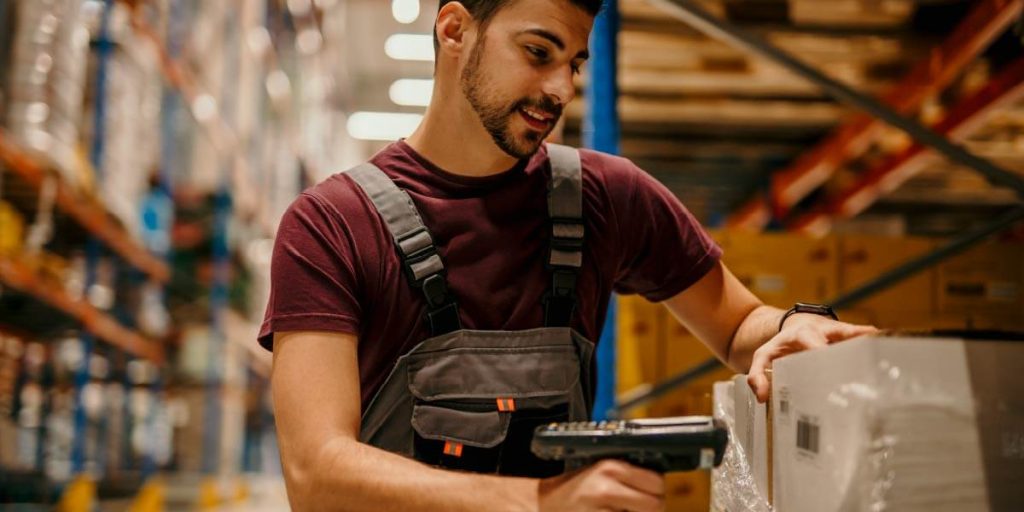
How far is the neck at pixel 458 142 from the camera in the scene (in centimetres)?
202

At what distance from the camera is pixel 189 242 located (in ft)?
28.6

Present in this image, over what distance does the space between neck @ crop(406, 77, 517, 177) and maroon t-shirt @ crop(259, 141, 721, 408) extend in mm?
31

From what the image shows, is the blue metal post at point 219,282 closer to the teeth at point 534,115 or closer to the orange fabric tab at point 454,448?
the teeth at point 534,115

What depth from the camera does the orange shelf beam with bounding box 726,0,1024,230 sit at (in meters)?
4.20

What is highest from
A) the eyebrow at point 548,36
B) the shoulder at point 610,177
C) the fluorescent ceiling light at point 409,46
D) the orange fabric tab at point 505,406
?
the fluorescent ceiling light at point 409,46

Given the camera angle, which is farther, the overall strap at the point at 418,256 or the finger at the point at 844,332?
the overall strap at the point at 418,256

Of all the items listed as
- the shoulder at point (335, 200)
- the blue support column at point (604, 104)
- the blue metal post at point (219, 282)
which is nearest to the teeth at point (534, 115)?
the shoulder at point (335, 200)

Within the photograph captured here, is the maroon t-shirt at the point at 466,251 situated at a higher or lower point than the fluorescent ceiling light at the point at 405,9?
lower

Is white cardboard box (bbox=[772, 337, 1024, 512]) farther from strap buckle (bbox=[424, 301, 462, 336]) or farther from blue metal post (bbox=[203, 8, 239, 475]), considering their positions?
blue metal post (bbox=[203, 8, 239, 475])

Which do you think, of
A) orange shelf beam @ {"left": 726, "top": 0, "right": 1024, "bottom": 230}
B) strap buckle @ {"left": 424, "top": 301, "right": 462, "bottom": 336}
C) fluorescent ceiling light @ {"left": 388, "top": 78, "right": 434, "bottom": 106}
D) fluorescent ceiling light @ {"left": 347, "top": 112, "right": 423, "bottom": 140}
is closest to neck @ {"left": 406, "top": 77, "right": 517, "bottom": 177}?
strap buckle @ {"left": 424, "top": 301, "right": 462, "bottom": 336}

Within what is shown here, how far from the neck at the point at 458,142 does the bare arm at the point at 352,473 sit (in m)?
0.46

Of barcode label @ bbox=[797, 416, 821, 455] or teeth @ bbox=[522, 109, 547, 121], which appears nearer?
barcode label @ bbox=[797, 416, 821, 455]

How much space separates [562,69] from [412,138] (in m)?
0.39

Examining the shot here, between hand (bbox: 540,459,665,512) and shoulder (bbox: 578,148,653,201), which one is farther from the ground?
shoulder (bbox: 578,148,653,201)
